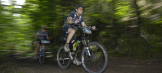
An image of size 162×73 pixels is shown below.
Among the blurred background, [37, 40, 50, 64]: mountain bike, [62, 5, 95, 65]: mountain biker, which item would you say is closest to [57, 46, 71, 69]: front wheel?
[62, 5, 95, 65]: mountain biker

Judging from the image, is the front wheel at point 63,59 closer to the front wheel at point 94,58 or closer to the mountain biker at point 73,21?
the mountain biker at point 73,21

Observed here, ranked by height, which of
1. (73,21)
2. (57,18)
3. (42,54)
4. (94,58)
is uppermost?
(57,18)

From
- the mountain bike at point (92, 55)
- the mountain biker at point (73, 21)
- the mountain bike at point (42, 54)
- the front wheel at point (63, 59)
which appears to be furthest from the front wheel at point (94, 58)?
the mountain bike at point (42, 54)

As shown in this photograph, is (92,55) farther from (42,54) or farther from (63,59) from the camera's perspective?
(42,54)

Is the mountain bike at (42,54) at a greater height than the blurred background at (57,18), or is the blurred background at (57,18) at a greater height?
the blurred background at (57,18)

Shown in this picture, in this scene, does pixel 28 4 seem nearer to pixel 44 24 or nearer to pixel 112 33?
pixel 44 24

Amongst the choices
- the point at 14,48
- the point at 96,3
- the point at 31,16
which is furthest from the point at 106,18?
the point at 14,48

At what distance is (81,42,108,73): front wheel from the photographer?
4.03m

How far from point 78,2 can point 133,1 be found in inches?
78.5

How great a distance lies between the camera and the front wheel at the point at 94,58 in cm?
403

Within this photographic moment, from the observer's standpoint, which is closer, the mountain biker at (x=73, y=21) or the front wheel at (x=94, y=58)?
the front wheel at (x=94, y=58)

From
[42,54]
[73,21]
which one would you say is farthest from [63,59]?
[42,54]

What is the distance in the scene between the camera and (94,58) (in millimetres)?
4207

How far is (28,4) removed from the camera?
5227 mm
